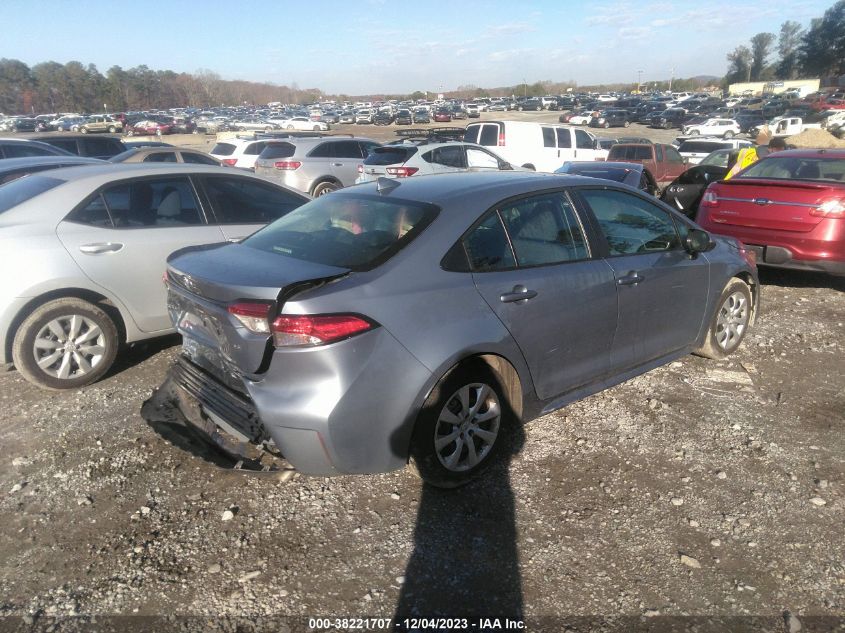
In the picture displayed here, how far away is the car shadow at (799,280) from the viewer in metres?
7.52

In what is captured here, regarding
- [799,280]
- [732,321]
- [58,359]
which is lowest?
[799,280]

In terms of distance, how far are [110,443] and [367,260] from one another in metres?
2.18

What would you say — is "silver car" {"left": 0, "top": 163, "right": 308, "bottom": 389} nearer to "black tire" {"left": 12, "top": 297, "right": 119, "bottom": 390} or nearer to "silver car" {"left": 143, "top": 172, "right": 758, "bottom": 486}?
"black tire" {"left": 12, "top": 297, "right": 119, "bottom": 390}

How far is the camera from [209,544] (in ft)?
9.51

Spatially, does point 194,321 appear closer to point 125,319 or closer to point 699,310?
point 125,319

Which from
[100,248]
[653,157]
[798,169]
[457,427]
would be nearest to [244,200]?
[100,248]

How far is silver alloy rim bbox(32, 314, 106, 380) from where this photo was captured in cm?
438

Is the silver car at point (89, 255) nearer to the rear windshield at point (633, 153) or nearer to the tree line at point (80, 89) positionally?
the rear windshield at point (633, 153)

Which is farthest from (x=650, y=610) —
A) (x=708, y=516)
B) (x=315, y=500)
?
(x=315, y=500)

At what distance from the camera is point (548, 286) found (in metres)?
3.42

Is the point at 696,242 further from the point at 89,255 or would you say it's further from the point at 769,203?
the point at 89,255

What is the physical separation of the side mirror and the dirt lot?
1.10m

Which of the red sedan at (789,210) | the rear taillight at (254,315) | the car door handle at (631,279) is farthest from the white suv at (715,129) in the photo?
the rear taillight at (254,315)

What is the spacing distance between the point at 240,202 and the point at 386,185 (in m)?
2.24
